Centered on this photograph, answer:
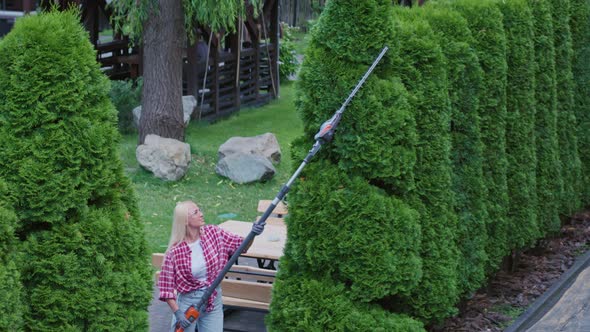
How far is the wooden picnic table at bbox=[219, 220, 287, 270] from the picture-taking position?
8.25 m

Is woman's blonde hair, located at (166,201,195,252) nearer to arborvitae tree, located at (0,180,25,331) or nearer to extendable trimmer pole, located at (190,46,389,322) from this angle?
extendable trimmer pole, located at (190,46,389,322)

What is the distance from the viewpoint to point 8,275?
4812 mm

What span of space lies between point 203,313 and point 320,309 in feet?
2.70

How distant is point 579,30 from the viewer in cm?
1323

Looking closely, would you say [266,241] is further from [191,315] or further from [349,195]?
[191,315]

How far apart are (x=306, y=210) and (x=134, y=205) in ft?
4.69

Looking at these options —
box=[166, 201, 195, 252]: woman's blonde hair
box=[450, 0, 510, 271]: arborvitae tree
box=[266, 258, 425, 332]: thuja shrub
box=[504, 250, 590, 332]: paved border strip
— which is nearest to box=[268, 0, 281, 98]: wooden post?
box=[504, 250, 590, 332]: paved border strip

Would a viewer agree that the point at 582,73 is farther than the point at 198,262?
Yes

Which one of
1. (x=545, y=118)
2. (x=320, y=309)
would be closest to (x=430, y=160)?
A: (x=320, y=309)

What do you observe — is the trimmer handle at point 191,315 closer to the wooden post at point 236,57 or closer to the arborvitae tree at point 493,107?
the arborvitae tree at point 493,107

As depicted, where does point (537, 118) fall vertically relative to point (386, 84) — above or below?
below

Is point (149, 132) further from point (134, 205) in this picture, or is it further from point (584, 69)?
point (134, 205)

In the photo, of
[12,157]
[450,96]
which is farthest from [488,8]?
[12,157]

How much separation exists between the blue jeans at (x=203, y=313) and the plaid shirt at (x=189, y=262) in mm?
48
